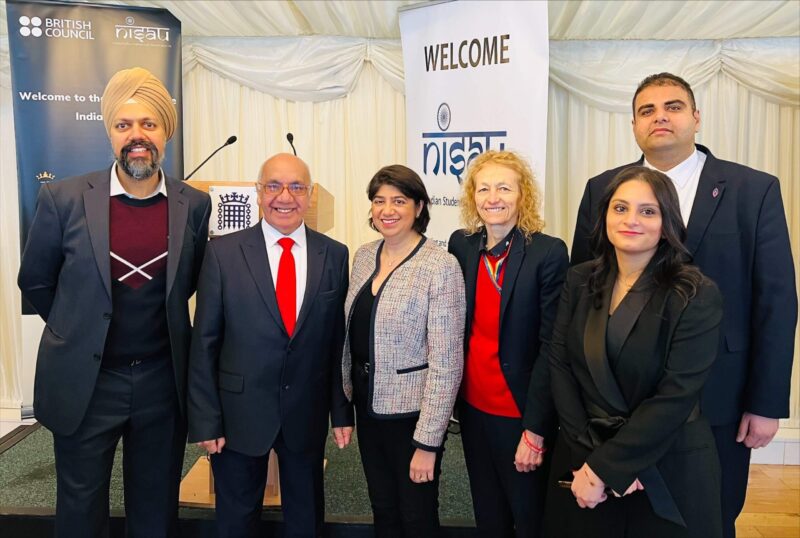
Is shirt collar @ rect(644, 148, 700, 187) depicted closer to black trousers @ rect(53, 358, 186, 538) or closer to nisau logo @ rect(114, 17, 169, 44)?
black trousers @ rect(53, 358, 186, 538)

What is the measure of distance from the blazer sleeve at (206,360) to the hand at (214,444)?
0.02m

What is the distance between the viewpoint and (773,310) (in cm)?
183

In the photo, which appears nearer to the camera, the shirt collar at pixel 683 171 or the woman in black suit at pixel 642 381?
the woman in black suit at pixel 642 381

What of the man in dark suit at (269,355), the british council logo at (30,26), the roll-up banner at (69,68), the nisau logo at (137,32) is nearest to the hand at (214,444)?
the man in dark suit at (269,355)

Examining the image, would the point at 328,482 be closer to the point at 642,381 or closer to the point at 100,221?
the point at 100,221

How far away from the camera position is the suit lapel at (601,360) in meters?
1.58

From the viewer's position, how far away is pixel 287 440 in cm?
193

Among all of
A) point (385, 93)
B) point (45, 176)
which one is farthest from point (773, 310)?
point (45, 176)

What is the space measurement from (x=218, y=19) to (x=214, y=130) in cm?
82

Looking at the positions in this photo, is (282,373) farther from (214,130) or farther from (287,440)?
(214,130)

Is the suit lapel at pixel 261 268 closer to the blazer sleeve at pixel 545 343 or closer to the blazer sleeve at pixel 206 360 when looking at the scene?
the blazer sleeve at pixel 206 360

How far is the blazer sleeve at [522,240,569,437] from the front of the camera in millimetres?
1809

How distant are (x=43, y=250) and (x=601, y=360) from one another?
5.95 ft

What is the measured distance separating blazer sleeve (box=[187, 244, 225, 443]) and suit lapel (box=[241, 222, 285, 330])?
0.11 metres
